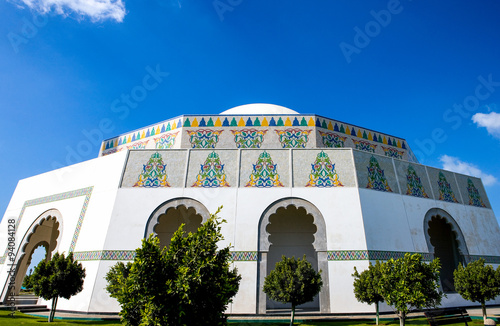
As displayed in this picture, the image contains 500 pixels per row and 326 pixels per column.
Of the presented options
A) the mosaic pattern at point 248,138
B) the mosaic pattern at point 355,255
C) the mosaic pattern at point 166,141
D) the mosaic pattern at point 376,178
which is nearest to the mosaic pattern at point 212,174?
the mosaic pattern at point 248,138

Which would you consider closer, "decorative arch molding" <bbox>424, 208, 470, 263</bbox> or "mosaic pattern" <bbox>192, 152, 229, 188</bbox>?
"mosaic pattern" <bbox>192, 152, 229, 188</bbox>

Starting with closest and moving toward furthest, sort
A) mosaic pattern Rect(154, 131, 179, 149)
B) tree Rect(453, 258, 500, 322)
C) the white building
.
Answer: tree Rect(453, 258, 500, 322), the white building, mosaic pattern Rect(154, 131, 179, 149)

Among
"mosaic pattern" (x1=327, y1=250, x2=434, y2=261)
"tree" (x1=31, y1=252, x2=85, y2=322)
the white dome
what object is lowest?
"tree" (x1=31, y1=252, x2=85, y2=322)

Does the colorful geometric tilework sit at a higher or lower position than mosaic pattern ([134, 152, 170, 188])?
lower

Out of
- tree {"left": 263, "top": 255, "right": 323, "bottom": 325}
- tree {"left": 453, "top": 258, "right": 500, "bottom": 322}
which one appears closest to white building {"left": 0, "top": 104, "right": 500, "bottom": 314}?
tree {"left": 263, "top": 255, "right": 323, "bottom": 325}

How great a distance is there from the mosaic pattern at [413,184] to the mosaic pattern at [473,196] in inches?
103

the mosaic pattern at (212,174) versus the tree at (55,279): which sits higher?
the mosaic pattern at (212,174)

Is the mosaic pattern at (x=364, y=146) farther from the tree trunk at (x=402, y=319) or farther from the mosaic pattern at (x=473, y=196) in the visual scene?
the tree trunk at (x=402, y=319)

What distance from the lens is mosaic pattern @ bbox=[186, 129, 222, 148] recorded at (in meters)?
11.4

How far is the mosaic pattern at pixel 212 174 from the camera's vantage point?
374 inches

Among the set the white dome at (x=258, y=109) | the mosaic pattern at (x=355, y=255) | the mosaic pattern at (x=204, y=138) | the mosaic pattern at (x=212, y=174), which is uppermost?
the white dome at (x=258, y=109)

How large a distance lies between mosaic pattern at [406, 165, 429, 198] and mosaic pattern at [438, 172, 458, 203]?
909 mm

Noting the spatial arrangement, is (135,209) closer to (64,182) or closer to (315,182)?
(64,182)

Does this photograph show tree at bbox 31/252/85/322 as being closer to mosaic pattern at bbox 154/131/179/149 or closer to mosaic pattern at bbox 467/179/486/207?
mosaic pattern at bbox 154/131/179/149
